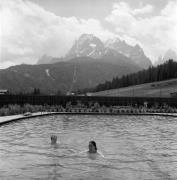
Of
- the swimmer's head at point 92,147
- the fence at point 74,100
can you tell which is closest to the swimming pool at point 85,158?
the swimmer's head at point 92,147

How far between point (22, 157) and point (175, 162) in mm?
5837

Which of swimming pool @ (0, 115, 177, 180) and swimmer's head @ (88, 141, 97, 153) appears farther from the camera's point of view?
swimmer's head @ (88, 141, 97, 153)

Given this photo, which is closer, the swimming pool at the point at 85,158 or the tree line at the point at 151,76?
the swimming pool at the point at 85,158

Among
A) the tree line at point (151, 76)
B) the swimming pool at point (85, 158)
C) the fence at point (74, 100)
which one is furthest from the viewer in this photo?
the tree line at point (151, 76)

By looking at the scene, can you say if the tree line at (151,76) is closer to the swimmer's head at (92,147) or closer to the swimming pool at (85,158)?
the swimming pool at (85,158)

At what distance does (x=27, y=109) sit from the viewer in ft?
133

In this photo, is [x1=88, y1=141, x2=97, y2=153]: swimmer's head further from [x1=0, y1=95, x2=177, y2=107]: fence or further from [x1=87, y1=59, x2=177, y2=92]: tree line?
[x1=87, y1=59, x2=177, y2=92]: tree line

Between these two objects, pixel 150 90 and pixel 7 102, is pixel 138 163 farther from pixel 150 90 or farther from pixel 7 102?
pixel 150 90

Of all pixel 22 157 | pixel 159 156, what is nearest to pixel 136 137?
pixel 159 156

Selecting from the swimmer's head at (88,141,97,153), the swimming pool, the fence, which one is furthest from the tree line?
the swimmer's head at (88,141,97,153)

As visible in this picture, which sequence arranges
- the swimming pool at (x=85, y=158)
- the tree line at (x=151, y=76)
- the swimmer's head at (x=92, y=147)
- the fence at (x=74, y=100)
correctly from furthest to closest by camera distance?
1. the tree line at (x=151, y=76)
2. the fence at (x=74, y=100)
3. the swimmer's head at (x=92, y=147)
4. the swimming pool at (x=85, y=158)

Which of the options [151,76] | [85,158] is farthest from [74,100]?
[151,76]

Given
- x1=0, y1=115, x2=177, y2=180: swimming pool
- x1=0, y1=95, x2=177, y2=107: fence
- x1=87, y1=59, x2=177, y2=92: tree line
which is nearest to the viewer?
x1=0, y1=115, x2=177, y2=180: swimming pool

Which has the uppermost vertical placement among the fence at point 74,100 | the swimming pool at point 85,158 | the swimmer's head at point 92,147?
the fence at point 74,100
